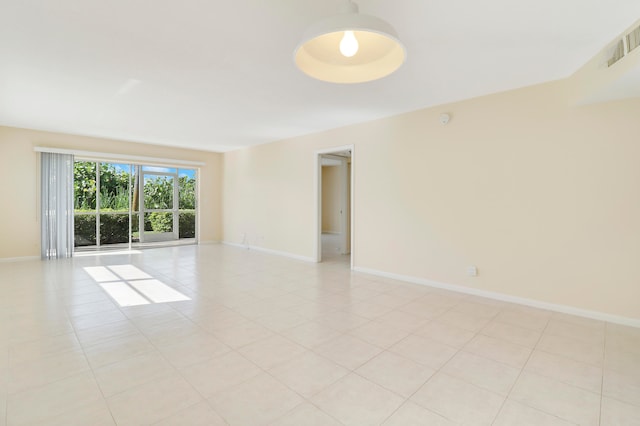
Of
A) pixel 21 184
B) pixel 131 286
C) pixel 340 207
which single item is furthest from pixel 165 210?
pixel 340 207

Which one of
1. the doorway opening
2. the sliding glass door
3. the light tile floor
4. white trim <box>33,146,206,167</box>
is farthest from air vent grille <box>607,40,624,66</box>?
the sliding glass door

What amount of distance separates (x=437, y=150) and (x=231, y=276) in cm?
360

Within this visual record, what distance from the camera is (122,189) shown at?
7562 mm

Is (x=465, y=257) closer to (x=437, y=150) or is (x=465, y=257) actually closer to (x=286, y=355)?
(x=437, y=150)

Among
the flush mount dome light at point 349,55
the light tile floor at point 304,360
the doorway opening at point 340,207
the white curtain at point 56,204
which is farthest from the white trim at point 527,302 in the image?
the white curtain at point 56,204

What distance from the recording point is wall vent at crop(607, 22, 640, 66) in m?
2.20

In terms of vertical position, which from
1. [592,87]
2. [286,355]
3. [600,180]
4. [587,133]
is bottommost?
[286,355]

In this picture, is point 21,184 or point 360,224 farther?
point 21,184

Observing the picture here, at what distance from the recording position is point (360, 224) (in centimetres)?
512

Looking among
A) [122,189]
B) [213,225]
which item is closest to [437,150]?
[213,225]

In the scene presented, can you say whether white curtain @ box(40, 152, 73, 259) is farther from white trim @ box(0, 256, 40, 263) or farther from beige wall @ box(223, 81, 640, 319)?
beige wall @ box(223, 81, 640, 319)

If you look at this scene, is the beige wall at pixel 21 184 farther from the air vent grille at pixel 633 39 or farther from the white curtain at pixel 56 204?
the air vent grille at pixel 633 39

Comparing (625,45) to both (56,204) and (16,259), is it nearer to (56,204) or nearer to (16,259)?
(56,204)

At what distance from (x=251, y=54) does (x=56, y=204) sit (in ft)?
18.9
